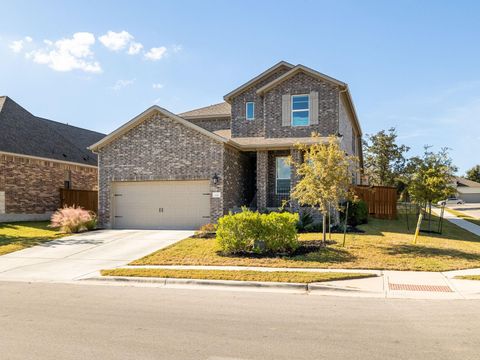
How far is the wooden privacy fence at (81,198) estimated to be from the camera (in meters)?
24.6

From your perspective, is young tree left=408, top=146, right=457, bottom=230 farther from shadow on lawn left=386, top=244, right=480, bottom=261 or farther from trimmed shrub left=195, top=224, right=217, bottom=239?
trimmed shrub left=195, top=224, right=217, bottom=239

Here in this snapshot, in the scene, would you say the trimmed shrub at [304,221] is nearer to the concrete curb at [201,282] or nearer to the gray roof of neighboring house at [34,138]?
the concrete curb at [201,282]

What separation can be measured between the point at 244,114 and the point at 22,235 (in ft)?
40.9

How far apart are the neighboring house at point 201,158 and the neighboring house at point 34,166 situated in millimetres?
6815

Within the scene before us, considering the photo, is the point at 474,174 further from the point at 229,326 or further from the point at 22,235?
the point at 229,326

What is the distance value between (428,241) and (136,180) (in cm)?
1283

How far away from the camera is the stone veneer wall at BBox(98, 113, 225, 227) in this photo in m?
18.4

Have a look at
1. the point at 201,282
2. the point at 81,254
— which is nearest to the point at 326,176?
the point at 201,282

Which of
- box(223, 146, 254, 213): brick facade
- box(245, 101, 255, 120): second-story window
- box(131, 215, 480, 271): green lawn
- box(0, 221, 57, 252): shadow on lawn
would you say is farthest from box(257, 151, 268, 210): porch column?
box(0, 221, 57, 252): shadow on lawn

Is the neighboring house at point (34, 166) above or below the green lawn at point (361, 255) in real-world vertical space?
above

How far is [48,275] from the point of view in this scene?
10.6m

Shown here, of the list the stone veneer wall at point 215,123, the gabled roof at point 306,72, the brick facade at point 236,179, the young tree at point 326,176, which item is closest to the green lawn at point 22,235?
the brick facade at point 236,179

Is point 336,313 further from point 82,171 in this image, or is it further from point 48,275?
point 82,171

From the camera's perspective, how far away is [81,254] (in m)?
13.5
